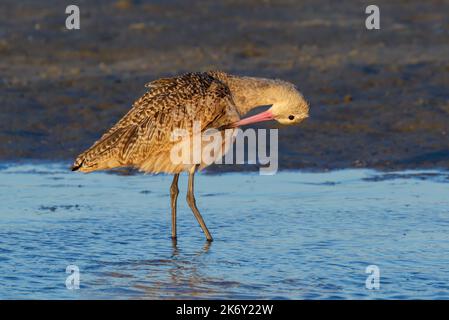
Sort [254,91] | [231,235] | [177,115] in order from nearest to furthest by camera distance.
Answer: [177,115] < [254,91] < [231,235]

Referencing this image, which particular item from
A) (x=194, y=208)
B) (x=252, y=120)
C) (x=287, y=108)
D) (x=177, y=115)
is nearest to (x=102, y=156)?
(x=177, y=115)

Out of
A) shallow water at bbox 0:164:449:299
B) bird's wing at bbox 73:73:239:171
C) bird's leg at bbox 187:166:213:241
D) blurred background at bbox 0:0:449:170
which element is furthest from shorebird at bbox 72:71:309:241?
blurred background at bbox 0:0:449:170

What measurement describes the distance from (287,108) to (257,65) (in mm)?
5541

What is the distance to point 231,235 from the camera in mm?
8109

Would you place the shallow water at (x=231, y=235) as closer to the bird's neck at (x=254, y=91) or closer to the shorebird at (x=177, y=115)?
the shorebird at (x=177, y=115)

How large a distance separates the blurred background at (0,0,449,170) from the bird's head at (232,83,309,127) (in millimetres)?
2443

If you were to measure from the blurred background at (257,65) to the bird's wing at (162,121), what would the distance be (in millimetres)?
2488

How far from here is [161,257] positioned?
7.55 m

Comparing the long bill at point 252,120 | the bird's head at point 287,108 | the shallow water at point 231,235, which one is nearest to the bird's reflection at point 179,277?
the shallow water at point 231,235

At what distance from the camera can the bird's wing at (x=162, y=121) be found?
305 inches

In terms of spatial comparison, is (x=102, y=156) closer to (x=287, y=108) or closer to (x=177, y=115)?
(x=177, y=115)

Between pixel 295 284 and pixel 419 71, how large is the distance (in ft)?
20.8

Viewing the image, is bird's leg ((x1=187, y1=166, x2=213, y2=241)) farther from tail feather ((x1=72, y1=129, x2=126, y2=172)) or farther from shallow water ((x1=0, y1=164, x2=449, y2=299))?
tail feather ((x1=72, y1=129, x2=126, y2=172))

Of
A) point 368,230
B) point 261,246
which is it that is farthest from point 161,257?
point 368,230
